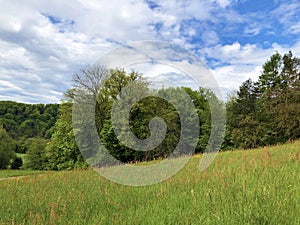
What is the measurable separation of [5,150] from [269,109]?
55.0 m

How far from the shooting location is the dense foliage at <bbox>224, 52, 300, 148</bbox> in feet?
118

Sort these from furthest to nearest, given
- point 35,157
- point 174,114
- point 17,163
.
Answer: point 17,163, point 35,157, point 174,114

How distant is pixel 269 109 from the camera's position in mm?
38656

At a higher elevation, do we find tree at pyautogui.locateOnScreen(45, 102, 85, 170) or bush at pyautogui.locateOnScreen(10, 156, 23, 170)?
tree at pyautogui.locateOnScreen(45, 102, 85, 170)

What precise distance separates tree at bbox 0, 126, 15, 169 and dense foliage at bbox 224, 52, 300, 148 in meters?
47.5

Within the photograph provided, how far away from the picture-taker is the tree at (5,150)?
5903 centimetres

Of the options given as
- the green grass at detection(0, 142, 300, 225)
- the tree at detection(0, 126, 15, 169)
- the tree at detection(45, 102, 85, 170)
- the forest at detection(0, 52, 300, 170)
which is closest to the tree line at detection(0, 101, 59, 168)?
the tree at detection(0, 126, 15, 169)

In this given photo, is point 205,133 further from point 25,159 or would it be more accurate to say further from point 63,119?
point 25,159

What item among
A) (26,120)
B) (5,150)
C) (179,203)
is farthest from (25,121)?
(179,203)

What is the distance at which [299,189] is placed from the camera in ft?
13.8

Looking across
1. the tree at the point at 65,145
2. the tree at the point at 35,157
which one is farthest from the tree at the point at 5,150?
the tree at the point at 65,145

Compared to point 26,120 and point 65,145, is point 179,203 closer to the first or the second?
point 65,145

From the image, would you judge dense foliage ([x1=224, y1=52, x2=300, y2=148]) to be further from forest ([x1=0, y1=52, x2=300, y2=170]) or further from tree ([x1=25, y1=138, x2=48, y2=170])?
tree ([x1=25, y1=138, x2=48, y2=170])

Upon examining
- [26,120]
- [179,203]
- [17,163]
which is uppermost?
[26,120]
